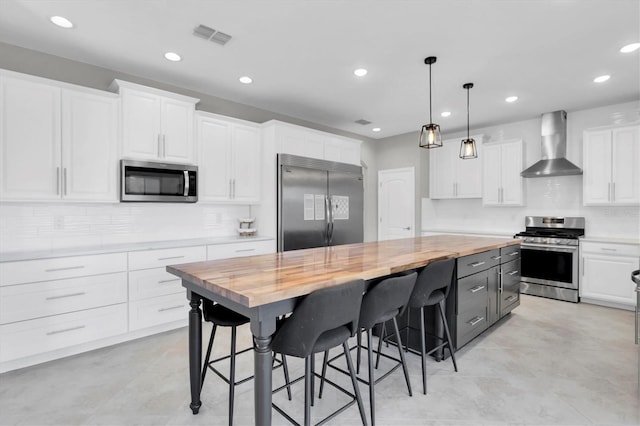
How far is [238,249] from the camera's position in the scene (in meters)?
3.75

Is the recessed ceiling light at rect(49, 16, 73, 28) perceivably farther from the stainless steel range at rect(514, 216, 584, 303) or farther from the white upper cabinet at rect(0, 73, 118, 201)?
the stainless steel range at rect(514, 216, 584, 303)

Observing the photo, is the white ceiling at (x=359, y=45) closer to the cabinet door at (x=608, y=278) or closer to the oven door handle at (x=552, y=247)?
the oven door handle at (x=552, y=247)

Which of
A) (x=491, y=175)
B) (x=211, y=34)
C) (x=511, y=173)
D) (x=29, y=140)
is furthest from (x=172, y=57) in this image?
(x=511, y=173)

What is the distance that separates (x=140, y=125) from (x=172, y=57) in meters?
0.75

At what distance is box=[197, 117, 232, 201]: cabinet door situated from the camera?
147 inches

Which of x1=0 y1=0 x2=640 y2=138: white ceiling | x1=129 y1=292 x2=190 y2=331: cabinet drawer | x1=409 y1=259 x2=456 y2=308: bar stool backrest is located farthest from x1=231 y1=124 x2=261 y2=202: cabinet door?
x1=409 y1=259 x2=456 y2=308: bar stool backrest

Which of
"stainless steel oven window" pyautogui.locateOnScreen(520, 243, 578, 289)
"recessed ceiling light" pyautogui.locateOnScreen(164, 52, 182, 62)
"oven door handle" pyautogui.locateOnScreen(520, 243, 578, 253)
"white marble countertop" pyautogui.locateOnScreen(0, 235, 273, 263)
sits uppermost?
"recessed ceiling light" pyautogui.locateOnScreen(164, 52, 182, 62)

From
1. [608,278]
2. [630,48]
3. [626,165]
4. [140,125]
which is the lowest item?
[608,278]

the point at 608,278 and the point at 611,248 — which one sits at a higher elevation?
the point at 611,248

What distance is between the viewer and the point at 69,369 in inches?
99.4

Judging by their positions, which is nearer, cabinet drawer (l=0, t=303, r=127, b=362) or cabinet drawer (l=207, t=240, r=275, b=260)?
cabinet drawer (l=0, t=303, r=127, b=362)

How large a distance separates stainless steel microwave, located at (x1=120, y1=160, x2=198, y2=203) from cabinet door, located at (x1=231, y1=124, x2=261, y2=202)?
56 cm

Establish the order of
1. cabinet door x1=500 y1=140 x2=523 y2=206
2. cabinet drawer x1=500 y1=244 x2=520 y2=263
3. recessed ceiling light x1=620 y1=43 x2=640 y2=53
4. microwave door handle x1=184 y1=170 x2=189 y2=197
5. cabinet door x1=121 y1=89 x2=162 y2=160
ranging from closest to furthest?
recessed ceiling light x1=620 y1=43 x2=640 y2=53 → cabinet door x1=121 y1=89 x2=162 y2=160 → cabinet drawer x1=500 y1=244 x2=520 y2=263 → microwave door handle x1=184 y1=170 x2=189 y2=197 → cabinet door x1=500 y1=140 x2=523 y2=206

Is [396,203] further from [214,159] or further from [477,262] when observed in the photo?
[214,159]
